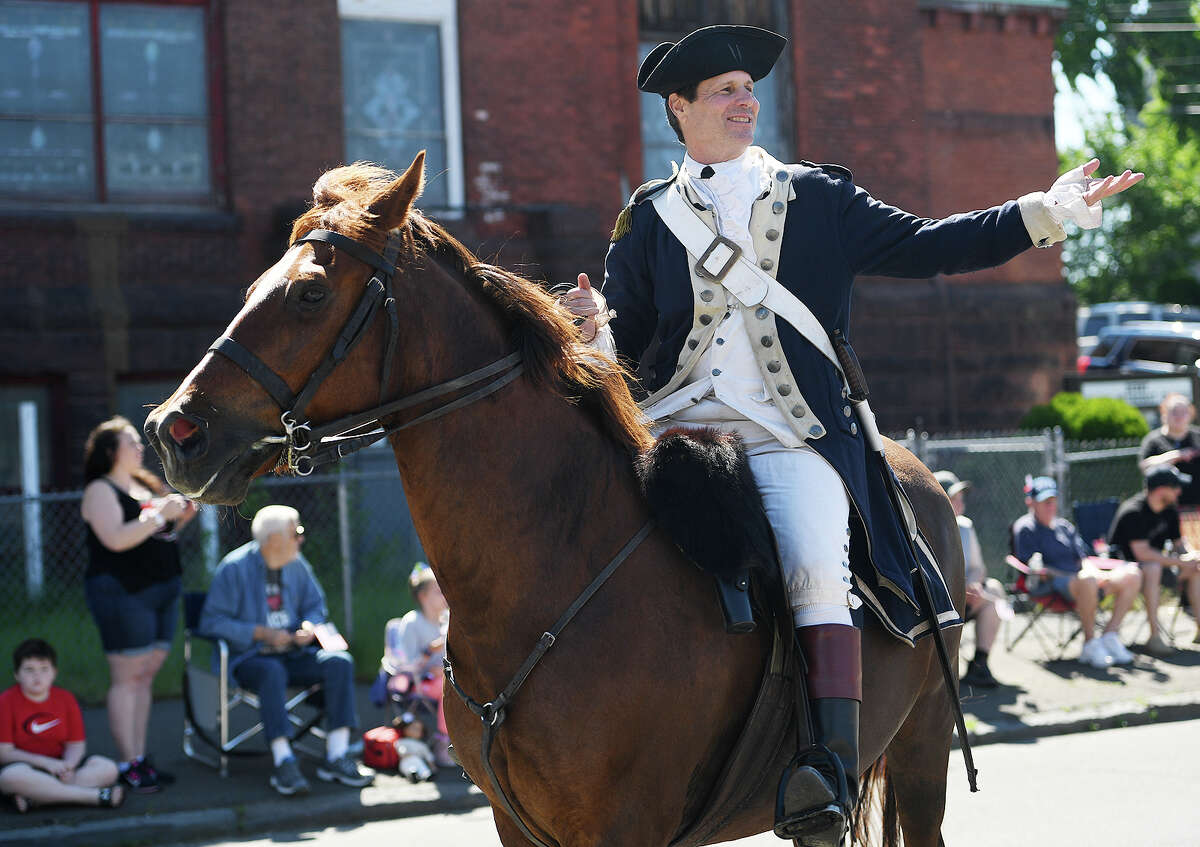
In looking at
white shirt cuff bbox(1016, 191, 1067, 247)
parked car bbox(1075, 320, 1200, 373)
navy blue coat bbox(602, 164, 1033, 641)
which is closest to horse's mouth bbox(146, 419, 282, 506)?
navy blue coat bbox(602, 164, 1033, 641)

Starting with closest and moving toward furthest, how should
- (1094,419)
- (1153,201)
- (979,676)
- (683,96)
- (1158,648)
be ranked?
(683,96), (979,676), (1158,648), (1094,419), (1153,201)

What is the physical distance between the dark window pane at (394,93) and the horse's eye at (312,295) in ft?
42.7

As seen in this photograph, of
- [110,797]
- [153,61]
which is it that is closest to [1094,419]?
[153,61]

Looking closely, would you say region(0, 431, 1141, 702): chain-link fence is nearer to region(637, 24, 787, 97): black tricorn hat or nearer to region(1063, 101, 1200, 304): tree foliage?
region(637, 24, 787, 97): black tricorn hat

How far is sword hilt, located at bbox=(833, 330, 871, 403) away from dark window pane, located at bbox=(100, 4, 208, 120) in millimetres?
12932

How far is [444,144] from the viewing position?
16234 mm

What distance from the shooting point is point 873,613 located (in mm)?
3961

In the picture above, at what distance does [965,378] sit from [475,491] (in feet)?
53.5

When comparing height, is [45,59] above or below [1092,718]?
above

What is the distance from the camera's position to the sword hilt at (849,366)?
394 cm

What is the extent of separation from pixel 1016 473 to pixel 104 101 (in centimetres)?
1137

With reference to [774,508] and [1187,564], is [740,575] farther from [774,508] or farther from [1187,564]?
[1187,564]

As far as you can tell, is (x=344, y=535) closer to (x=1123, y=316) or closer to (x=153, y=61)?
(x=153, y=61)

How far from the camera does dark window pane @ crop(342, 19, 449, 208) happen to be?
52.3 ft
